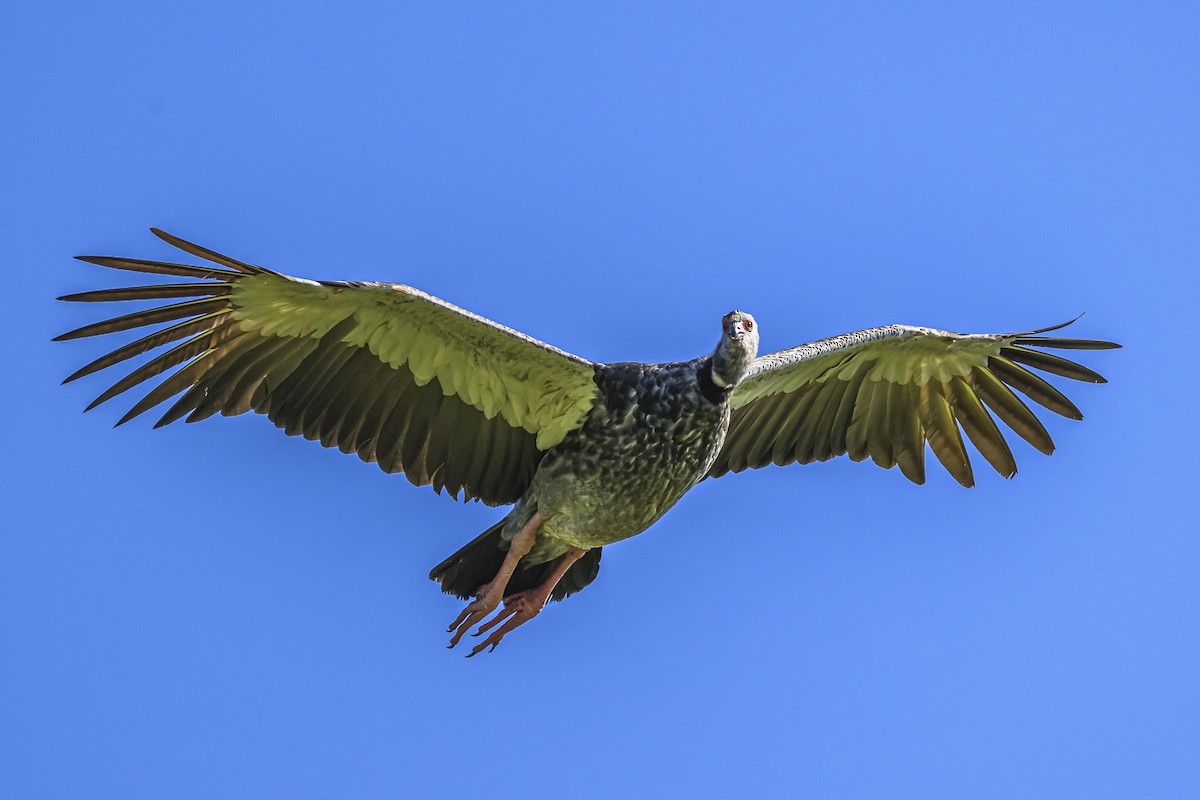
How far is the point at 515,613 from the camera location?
27.1 feet

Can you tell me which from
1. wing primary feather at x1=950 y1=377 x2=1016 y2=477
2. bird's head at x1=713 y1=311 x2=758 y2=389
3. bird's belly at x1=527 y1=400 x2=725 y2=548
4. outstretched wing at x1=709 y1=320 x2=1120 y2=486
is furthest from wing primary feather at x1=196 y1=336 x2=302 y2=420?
wing primary feather at x1=950 y1=377 x2=1016 y2=477

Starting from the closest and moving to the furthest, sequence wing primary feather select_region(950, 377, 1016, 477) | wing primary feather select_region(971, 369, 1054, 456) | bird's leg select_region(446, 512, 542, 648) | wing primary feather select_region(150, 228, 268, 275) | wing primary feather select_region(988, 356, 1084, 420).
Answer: wing primary feather select_region(150, 228, 268, 275) < bird's leg select_region(446, 512, 542, 648) < wing primary feather select_region(988, 356, 1084, 420) < wing primary feather select_region(971, 369, 1054, 456) < wing primary feather select_region(950, 377, 1016, 477)

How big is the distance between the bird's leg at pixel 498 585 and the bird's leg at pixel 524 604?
0.59ft

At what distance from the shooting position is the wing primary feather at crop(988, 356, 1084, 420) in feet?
28.1

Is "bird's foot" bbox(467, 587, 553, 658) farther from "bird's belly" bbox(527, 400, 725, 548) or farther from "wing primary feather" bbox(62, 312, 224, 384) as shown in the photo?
"wing primary feather" bbox(62, 312, 224, 384)

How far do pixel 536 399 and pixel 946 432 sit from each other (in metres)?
2.49

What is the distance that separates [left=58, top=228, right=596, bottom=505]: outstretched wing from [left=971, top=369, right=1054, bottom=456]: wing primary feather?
8.03 ft

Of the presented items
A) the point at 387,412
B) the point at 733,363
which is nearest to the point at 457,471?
the point at 387,412

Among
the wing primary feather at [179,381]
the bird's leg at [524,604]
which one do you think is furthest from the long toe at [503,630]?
the wing primary feather at [179,381]

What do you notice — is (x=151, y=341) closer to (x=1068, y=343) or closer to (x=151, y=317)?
(x=151, y=317)

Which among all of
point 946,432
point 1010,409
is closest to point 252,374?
point 946,432

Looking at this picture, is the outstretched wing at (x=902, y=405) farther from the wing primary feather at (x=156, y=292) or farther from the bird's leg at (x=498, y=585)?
the wing primary feather at (x=156, y=292)

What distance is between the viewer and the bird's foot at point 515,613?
8.23m

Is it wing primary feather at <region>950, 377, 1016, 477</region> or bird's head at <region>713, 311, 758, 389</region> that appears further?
wing primary feather at <region>950, 377, 1016, 477</region>
